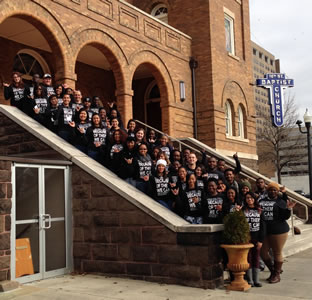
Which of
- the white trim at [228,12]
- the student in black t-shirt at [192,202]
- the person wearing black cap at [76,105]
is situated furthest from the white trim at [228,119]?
the student in black t-shirt at [192,202]

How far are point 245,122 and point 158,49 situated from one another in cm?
708

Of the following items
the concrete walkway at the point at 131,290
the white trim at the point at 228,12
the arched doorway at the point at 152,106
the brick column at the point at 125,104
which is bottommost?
the concrete walkway at the point at 131,290

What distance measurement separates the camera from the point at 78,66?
60.1ft

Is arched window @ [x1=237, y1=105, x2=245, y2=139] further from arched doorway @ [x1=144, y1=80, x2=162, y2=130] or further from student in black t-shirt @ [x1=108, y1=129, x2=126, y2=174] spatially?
student in black t-shirt @ [x1=108, y1=129, x2=126, y2=174]

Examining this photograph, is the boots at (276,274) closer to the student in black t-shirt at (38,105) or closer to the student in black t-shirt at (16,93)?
the student in black t-shirt at (38,105)

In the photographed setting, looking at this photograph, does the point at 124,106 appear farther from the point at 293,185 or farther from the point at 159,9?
the point at 293,185

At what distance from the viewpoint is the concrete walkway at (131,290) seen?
6348 millimetres

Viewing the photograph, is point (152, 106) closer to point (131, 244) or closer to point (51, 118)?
point (51, 118)

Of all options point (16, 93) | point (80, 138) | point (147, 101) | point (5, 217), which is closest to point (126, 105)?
point (147, 101)

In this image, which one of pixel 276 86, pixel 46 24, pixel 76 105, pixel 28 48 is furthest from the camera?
pixel 276 86

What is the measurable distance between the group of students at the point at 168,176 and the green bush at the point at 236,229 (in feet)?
1.55

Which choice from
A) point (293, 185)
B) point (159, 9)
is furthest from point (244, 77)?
point (293, 185)

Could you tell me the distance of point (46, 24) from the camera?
43.4 feet

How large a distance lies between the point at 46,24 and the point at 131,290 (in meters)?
9.13
